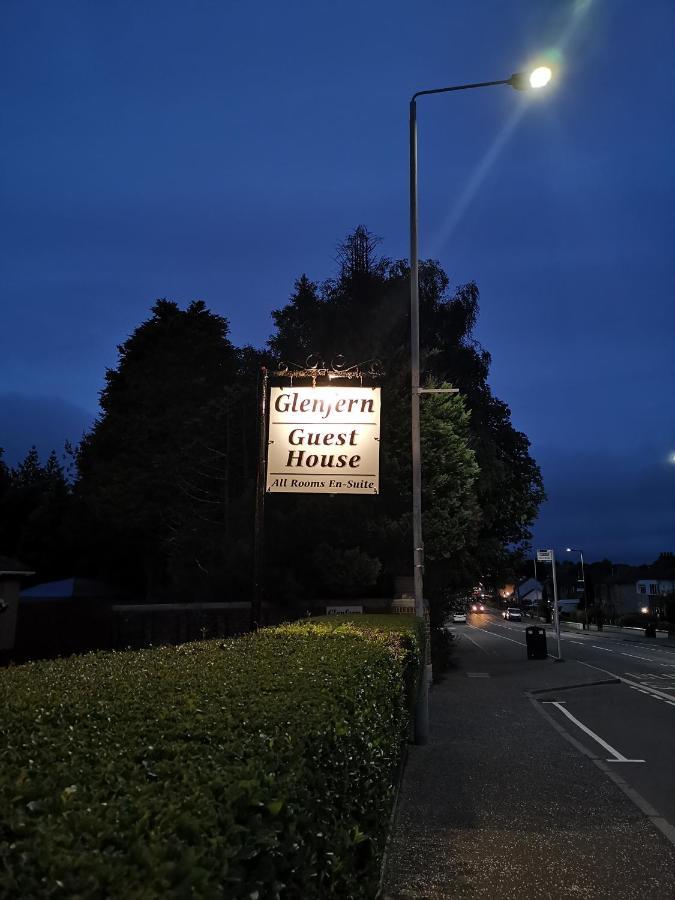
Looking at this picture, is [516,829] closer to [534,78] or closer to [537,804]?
[537,804]

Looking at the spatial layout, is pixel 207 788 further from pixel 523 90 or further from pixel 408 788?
pixel 523 90

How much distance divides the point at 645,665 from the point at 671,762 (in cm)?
1943

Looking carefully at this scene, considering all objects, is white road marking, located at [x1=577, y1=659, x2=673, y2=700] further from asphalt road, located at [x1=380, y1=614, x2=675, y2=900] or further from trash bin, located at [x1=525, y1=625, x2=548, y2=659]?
trash bin, located at [x1=525, y1=625, x2=548, y2=659]

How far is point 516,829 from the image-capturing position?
6840mm

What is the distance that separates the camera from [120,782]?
2.41 meters

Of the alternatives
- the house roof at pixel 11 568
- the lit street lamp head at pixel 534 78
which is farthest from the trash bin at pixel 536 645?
the lit street lamp head at pixel 534 78

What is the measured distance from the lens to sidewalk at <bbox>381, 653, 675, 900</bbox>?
18.0 ft

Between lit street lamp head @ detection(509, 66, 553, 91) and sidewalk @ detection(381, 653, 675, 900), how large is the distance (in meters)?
10.4

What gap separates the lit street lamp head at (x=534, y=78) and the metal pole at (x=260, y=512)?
6.54m

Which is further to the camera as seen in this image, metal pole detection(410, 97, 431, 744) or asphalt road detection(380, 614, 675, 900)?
metal pole detection(410, 97, 431, 744)

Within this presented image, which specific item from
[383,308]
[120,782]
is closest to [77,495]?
[383,308]

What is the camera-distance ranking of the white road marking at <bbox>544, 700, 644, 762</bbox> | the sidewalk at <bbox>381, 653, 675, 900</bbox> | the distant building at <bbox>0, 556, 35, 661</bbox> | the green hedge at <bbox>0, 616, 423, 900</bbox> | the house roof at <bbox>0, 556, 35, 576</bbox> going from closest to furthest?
the green hedge at <bbox>0, 616, 423, 900</bbox> → the sidewalk at <bbox>381, 653, 675, 900</bbox> → the white road marking at <bbox>544, 700, 644, 762</bbox> → the distant building at <bbox>0, 556, 35, 661</bbox> → the house roof at <bbox>0, 556, 35, 576</bbox>

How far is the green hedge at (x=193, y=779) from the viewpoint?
183cm

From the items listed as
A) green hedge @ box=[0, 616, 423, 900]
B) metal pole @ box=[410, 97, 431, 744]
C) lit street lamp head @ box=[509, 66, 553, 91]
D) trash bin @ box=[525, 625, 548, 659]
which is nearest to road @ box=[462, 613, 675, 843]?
trash bin @ box=[525, 625, 548, 659]
